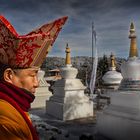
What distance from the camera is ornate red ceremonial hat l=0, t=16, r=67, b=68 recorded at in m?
1.81

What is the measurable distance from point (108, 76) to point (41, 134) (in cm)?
619

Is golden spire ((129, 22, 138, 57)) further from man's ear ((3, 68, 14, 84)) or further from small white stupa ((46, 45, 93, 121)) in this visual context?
man's ear ((3, 68, 14, 84))

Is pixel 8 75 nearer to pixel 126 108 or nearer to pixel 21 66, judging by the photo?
pixel 21 66

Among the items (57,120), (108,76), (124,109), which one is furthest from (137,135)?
(108,76)

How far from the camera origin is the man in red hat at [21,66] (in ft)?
5.03

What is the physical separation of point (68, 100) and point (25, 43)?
300 inches

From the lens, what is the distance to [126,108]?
6.09m

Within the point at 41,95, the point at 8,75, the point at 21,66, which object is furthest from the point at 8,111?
the point at 41,95

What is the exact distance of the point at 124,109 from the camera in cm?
614

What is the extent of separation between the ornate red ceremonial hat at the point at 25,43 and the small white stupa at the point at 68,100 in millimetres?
7128

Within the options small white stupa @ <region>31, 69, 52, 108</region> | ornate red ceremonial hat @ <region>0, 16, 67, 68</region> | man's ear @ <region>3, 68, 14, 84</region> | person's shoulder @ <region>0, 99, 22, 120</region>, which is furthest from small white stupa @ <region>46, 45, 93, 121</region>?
person's shoulder @ <region>0, 99, 22, 120</region>

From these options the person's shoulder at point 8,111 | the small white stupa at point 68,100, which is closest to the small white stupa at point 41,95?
the small white stupa at point 68,100

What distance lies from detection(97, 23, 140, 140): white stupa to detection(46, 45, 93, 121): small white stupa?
2207 millimetres

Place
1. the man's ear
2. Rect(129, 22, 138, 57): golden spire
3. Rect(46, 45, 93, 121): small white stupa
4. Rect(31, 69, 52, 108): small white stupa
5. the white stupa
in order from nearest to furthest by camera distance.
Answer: the man's ear, the white stupa, Rect(129, 22, 138, 57): golden spire, Rect(46, 45, 93, 121): small white stupa, Rect(31, 69, 52, 108): small white stupa
